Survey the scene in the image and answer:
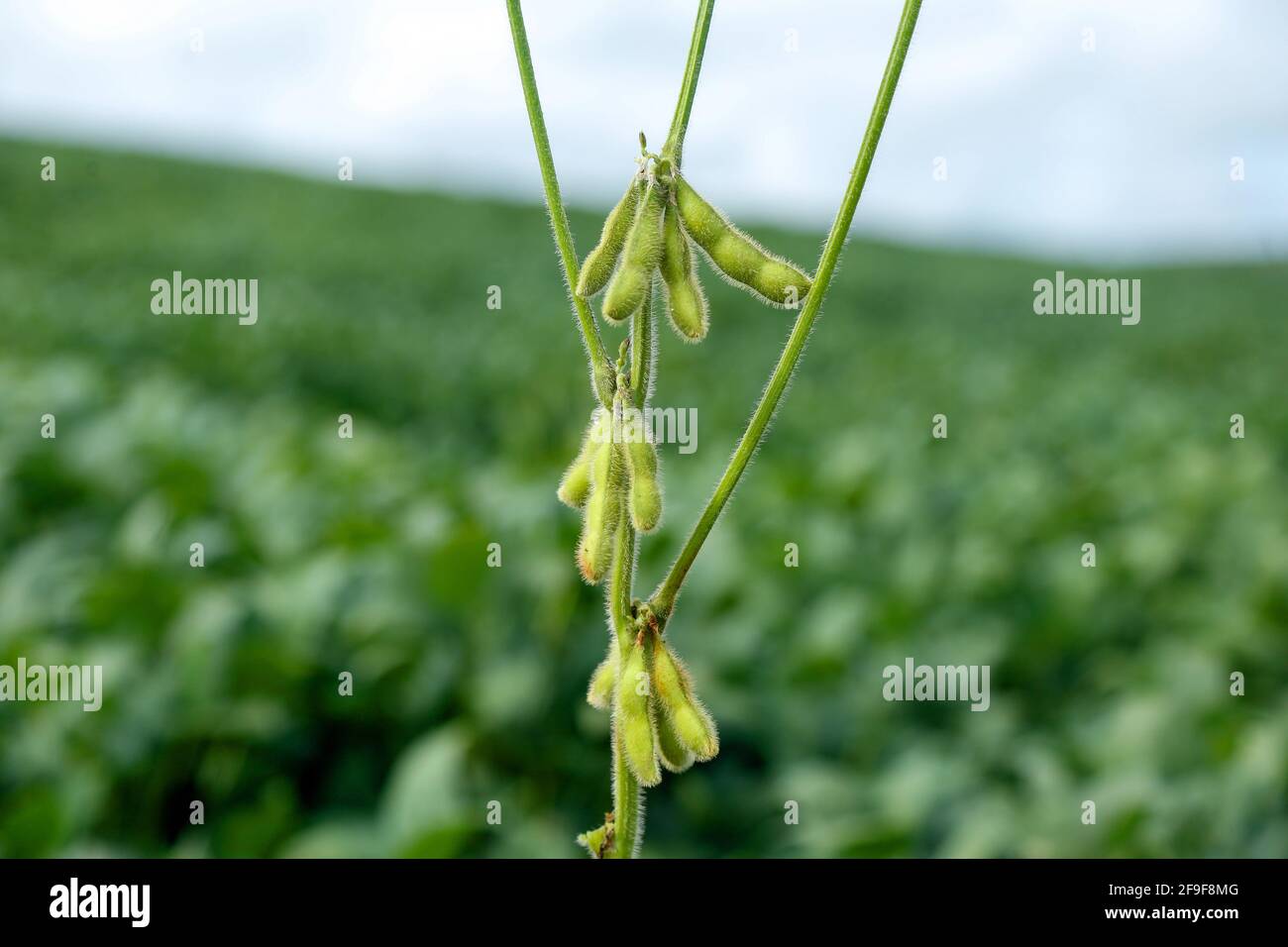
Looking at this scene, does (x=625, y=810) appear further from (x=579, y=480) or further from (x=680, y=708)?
(x=579, y=480)

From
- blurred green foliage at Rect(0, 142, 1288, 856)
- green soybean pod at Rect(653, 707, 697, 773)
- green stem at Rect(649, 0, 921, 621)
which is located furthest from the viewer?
blurred green foliage at Rect(0, 142, 1288, 856)

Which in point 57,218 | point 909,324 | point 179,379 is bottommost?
point 179,379

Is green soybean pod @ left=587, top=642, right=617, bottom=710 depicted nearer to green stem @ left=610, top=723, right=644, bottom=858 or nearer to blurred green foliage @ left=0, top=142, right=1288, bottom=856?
green stem @ left=610, top=723, right=644, bottom=858

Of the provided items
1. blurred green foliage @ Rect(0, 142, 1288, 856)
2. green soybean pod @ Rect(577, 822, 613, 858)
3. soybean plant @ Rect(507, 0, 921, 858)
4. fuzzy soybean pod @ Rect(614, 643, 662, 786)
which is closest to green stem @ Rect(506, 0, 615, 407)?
soybean plant @ Rect(507, 0, 921, 858)

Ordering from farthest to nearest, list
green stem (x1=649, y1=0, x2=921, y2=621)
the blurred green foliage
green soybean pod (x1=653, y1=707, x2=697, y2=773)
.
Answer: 1. the blurred green foliage
2. green soybean pod (x1=653, y1=707, x2=697, y2=773)
3. green stem (x1=649, y1=0, x2=921, y2=621)
